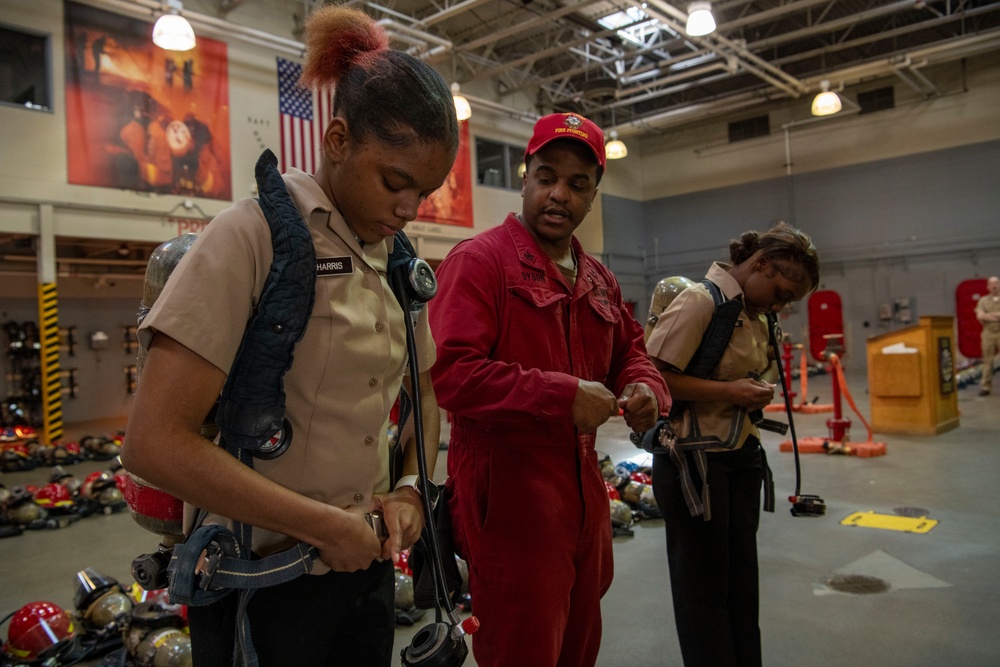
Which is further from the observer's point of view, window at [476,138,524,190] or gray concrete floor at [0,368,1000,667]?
window at [476,138,524,190]

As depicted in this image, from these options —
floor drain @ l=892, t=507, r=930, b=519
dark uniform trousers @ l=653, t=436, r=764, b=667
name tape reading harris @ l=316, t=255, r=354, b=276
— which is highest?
name tape reading harris @ l=316, t=255, r=354, b=276

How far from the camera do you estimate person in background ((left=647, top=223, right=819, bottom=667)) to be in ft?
8.00

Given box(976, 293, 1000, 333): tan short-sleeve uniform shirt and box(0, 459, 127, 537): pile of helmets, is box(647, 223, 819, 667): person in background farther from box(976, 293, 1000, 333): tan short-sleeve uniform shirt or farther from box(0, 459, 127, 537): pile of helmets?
box(976, 293, 1000, 333): tan short-sleeve uniform shirt

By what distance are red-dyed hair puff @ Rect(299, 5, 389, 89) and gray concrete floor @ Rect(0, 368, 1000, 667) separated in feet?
9.69

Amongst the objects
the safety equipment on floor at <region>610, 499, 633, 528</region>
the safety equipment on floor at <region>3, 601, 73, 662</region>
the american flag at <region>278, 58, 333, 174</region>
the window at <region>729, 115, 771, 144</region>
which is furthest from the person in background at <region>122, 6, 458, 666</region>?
the window at <region>729, 115, 771, 144</region>

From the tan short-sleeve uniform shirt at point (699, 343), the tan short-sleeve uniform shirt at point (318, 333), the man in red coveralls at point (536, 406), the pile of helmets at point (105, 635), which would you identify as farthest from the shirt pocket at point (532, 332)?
the pile of helmets at point (105, 635)

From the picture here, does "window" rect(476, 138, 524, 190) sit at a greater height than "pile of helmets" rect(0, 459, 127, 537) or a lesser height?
greater

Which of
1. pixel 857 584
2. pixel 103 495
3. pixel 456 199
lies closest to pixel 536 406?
pixel 857 584

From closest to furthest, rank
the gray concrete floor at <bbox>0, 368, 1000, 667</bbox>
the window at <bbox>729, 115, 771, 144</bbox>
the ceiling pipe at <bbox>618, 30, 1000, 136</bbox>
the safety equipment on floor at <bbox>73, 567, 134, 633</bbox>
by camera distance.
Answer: the gray concrete floor at <bbox>0, 368, 1000, 667</bbox> < the safety equipment on floor at <bbox>73, 567, 134, 633</bbox> < the ceiling pipe at <bbox>618, 30, 1000, 136</bbox> < the window at <bbox>729, 115, 771, 144</bbox>

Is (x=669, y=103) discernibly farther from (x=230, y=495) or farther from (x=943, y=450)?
(x=230, y=495)

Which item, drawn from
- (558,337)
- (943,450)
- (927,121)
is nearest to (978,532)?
(943,450)

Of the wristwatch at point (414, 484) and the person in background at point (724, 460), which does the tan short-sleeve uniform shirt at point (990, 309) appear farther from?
the wristwatch at point (414, 484)

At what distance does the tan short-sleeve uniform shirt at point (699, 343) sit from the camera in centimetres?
255

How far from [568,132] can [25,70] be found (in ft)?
39.2
